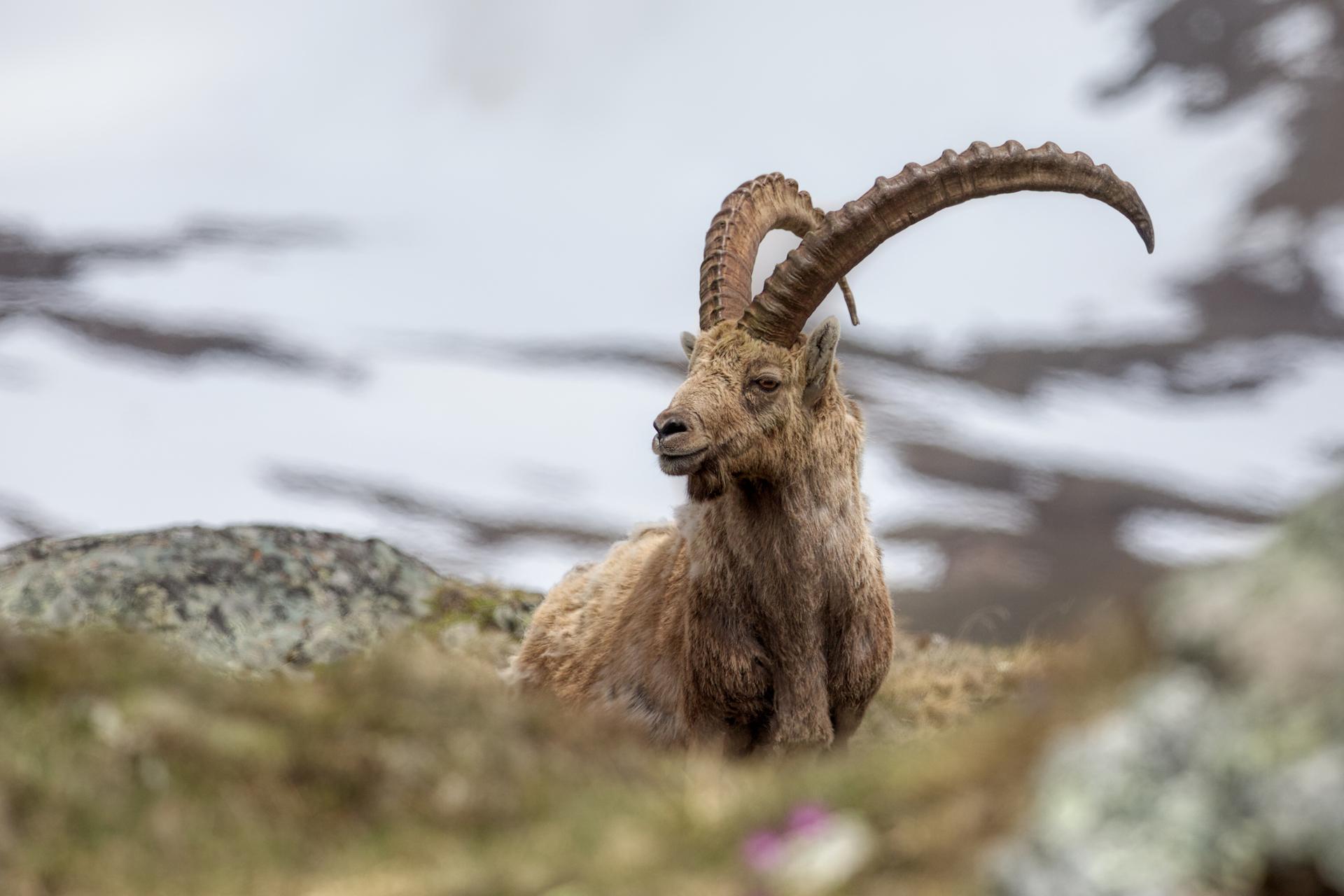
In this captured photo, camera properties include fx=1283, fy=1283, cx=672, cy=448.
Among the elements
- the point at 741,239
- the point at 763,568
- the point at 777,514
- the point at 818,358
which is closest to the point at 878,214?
the point at 818,358

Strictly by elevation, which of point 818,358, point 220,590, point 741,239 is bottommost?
point 220,590

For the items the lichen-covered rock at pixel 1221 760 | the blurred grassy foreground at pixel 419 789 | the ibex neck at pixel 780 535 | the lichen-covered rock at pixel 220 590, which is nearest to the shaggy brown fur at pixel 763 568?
the ibex neck at pixel 780 535

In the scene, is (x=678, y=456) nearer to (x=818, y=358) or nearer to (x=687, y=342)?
(x=818, y=358)

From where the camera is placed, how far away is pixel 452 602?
14898 millimetres

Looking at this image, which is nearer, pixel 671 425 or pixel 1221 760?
pixel 1221 760

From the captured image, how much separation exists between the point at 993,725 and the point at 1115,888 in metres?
1.27

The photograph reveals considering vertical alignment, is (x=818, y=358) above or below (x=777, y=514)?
above

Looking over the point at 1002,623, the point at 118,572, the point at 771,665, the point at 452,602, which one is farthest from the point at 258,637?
the point at 1002,623

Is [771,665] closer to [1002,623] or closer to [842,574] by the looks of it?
[842,574]

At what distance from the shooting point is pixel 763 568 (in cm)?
925

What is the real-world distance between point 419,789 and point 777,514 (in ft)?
16.8

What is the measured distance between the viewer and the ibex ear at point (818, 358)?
9594mm

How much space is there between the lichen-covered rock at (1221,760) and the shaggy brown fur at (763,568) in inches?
218

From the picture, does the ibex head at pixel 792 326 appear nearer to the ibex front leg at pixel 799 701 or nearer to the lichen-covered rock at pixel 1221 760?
the ibex front leg at pixel 799 701
